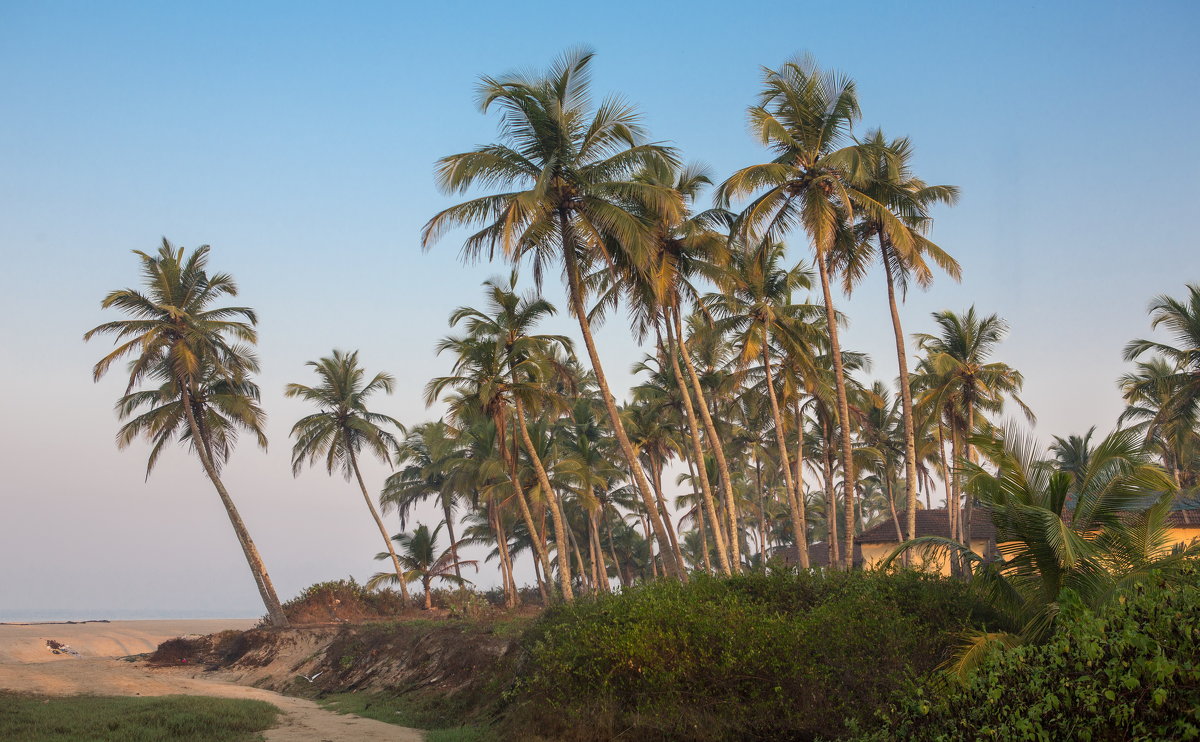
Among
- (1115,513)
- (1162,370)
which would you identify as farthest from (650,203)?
A: (1162,370)

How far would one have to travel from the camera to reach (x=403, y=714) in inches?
677

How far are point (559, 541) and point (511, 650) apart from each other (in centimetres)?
998

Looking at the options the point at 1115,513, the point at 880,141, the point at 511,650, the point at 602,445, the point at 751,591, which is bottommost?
the point at 511,650

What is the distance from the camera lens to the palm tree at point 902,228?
21.6 meters

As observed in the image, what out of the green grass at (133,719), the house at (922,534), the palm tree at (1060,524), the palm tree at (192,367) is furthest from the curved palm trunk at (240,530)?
the palm tree at (1060,524)

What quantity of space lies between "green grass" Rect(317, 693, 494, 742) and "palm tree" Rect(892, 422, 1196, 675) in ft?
26.1

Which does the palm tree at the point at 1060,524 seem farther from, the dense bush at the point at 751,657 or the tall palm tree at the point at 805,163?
the tall palm tree at the point at 805,163

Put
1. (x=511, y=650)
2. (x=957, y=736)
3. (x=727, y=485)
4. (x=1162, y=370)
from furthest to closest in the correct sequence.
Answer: (x=1162, y=370), (x=727, y=485), (x=511, y=650), (x=957, y=736)

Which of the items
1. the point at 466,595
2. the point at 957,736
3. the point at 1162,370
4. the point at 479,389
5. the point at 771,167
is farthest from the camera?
the point at 1162,370

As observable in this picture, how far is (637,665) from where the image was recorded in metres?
10.9

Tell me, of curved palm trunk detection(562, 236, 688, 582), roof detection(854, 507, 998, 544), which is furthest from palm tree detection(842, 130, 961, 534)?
roof detection(854, 507, 998, 544)

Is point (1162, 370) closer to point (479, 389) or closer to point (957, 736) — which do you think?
point (479, 389)

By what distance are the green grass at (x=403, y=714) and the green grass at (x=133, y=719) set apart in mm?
2109

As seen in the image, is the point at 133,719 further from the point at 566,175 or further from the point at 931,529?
the point at 931,529
